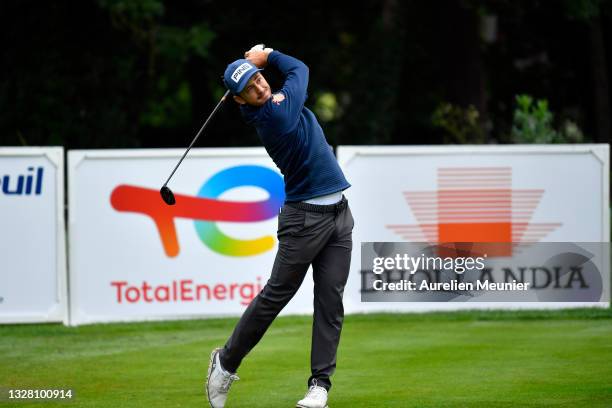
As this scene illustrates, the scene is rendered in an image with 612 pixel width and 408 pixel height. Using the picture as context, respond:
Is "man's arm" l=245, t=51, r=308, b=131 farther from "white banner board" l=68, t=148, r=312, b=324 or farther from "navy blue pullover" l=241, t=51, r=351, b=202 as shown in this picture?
"white banner board" l=68, t=148, r=312, b=324

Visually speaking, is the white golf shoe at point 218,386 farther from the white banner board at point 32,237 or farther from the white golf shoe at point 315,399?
the white banner board at point 32,237

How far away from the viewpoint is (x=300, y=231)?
678 centimetres

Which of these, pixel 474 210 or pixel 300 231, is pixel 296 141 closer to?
pixel 300 231

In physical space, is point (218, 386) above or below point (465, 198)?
below

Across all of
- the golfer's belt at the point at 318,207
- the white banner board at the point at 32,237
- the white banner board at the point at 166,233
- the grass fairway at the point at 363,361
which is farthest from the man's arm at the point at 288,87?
the white banner board at the point at 32,237

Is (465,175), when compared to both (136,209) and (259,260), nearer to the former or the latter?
(259,260)

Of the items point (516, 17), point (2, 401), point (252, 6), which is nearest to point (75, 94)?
point (252, 6)

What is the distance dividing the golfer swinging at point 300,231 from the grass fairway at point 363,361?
0.35 meters

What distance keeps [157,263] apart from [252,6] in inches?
574

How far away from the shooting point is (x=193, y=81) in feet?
91.0

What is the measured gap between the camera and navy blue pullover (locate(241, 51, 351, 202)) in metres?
6.61
